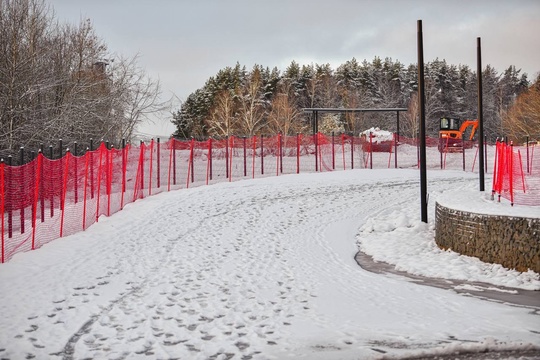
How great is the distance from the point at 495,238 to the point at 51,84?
19.7 m

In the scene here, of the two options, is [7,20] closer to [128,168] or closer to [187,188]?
[128,168]

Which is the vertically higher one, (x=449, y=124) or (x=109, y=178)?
(x=449, y=124)

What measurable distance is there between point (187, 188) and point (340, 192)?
20.8 feet

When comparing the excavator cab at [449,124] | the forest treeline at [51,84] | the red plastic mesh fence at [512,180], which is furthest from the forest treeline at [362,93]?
the red plastic mesh fence at [512,180]

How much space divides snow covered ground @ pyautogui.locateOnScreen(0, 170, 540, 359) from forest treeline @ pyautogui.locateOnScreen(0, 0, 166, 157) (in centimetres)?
893

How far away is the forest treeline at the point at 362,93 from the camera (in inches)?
2702

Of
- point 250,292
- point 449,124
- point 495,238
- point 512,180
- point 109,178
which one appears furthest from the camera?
point 449,124

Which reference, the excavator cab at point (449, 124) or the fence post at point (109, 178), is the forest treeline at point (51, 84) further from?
the excavator cab at point (449, 124)

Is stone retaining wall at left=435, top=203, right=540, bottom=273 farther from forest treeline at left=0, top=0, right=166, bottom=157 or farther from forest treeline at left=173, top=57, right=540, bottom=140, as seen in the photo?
forest treeline at left=173, top=57, right=540, bottom=140

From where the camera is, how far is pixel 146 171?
22.5 meters

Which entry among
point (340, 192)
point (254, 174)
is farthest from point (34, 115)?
point (340, 192)

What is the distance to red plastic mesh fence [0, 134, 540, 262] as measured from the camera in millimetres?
13102

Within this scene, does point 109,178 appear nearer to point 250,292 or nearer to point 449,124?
point 250,292

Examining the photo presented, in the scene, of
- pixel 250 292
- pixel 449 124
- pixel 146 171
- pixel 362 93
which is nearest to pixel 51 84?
pixel 146 171
